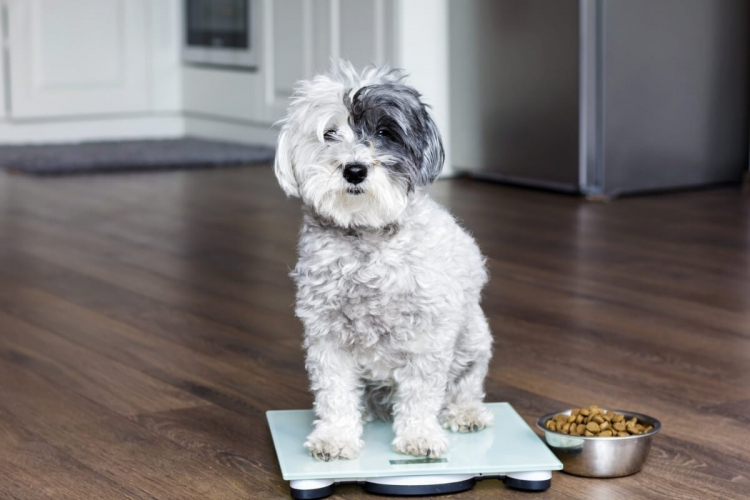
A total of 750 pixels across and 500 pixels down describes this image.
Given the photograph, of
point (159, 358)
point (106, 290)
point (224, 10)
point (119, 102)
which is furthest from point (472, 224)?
point (119, 102)

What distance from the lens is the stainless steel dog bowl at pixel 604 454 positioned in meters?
1.64

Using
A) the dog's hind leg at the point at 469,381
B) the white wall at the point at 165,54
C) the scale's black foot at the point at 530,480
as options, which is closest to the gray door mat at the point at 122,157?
the white wall at the point at 165,54

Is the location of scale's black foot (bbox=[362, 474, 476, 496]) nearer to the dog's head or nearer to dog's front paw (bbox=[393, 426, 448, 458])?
dog's front paw (bbox=[393, 426, 448, 458])

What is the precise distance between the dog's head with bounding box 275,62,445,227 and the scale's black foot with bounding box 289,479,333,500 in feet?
1.15

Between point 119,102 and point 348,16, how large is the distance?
1.73 meters

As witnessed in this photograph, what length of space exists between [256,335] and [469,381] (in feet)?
2.67

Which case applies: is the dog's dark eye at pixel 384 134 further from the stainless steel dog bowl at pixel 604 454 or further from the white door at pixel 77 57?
the white door at pixel 77 57

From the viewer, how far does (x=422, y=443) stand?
1.63m

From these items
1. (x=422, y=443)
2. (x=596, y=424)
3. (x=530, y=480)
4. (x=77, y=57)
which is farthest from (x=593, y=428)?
(x=77, y=57)

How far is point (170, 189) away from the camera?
4.59 meters

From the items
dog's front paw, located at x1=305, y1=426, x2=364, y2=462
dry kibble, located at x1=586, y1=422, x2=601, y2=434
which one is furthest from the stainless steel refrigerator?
dog's front paw, located at x1=305, y1=426, x2=364, y2=462

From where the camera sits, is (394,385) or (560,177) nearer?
(394,385)

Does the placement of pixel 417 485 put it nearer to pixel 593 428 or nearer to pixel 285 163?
pixel 593 428

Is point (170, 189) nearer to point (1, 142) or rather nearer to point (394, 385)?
point (1, 142)
